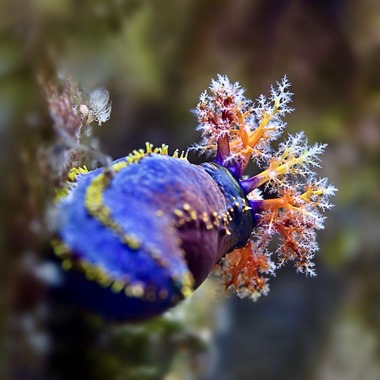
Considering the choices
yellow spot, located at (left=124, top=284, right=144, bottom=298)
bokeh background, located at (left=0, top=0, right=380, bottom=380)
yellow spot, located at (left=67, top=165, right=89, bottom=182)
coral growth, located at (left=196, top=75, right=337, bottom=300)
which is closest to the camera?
bokeh background, located at (left=0, top=0, right=380, bottom=380)

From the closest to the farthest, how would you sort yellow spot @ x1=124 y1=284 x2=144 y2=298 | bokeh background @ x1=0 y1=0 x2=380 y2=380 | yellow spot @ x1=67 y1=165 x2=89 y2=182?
1. bokeh background @ x1=0 y1=0 x2=380 y2=380
2. yellow spot @ x1=124 y1=284 x2=144 y2=298
3. yellow spot @ x1=67 y1=165 x2=89 y2=182

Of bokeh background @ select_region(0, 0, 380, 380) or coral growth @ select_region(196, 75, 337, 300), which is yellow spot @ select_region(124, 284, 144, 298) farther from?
coral growth @ select_region(196, 75, 337, 300)

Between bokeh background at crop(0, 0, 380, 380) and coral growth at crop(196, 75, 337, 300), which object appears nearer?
bokeh background at crop(0, 0, 380, 380)

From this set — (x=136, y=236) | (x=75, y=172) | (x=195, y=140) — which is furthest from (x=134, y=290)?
(x=195, y=140)

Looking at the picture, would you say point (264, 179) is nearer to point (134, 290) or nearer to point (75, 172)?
point (75, 172)

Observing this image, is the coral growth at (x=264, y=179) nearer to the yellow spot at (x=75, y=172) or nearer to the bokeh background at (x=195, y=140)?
the bokeh background at (x=195, y=140)

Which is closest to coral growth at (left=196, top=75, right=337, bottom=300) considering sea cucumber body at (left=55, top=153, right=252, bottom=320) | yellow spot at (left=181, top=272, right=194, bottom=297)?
sea cucumber body at (left=55, top=153, right=252, bottom=320)
